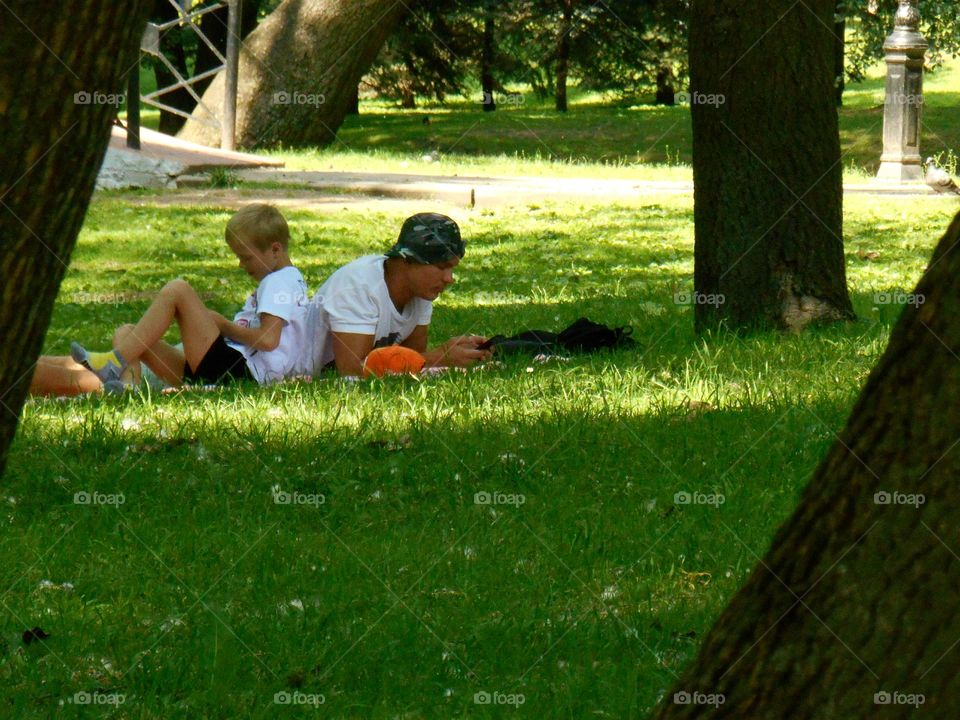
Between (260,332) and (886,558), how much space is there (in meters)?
4.96

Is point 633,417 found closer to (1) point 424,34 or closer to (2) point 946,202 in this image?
(2) point 946,202

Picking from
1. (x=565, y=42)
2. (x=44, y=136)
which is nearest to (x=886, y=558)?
(x=44, y=136)

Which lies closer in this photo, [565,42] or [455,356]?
[455,356]

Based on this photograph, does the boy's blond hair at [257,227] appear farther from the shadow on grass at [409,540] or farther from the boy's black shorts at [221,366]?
the shadow on grass at [409,540]

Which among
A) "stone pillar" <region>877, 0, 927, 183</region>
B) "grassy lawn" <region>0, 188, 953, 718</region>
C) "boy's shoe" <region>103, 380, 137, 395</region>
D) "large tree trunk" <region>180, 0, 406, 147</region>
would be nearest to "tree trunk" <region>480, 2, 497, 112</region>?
"large tree trunk" <region>180, 0, 406, 147</region>

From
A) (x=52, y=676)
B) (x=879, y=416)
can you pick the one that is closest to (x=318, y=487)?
(x=52, y=676)

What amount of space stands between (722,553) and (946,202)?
35.7 feet

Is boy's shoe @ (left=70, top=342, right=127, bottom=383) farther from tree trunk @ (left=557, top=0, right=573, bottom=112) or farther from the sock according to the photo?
tree trunk @ (left=557, top=0, right=573, bottom=112)

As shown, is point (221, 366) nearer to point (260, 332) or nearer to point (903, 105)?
point (260, 332)

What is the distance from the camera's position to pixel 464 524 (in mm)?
4582

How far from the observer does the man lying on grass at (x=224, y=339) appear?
6754mm

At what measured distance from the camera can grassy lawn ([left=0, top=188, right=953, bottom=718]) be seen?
347cm

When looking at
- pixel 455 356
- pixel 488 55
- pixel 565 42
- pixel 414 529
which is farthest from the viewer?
pixel 488 55

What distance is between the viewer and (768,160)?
7.00m
